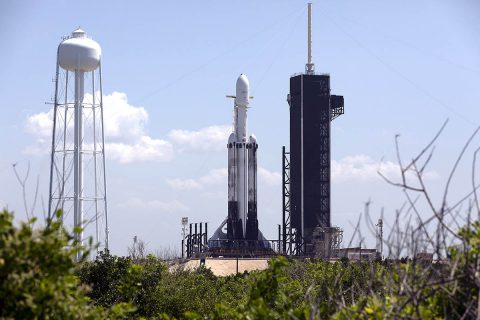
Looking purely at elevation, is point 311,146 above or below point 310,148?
above

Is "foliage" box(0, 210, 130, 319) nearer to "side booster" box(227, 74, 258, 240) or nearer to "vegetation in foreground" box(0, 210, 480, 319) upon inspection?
"vegetation in foreground" box(0, 210, 480, 319)

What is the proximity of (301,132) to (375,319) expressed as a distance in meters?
84.1

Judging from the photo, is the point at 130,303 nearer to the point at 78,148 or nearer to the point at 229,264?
the point at 78,148

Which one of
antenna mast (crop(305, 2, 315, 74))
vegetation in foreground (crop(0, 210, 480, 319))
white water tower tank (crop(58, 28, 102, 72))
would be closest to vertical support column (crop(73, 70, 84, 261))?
white water tower tank (crop(58, 28, 102, 72))

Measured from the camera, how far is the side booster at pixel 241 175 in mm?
100188

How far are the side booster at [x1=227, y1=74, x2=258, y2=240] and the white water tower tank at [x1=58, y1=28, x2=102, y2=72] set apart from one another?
102 ft

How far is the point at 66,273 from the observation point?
10.2 metres

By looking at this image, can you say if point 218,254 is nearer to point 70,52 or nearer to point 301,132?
point 301,132

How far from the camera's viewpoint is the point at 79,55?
70250mm

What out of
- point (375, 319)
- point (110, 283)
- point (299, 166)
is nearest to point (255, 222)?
point (299, 166)

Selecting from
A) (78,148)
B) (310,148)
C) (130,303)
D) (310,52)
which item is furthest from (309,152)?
(130,303)

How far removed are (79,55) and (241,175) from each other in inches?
1370

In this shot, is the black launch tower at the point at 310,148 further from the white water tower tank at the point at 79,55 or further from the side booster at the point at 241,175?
the white water tower tank at the point at 79,55

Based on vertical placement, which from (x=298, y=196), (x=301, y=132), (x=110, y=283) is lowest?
(x=110, y=283)
